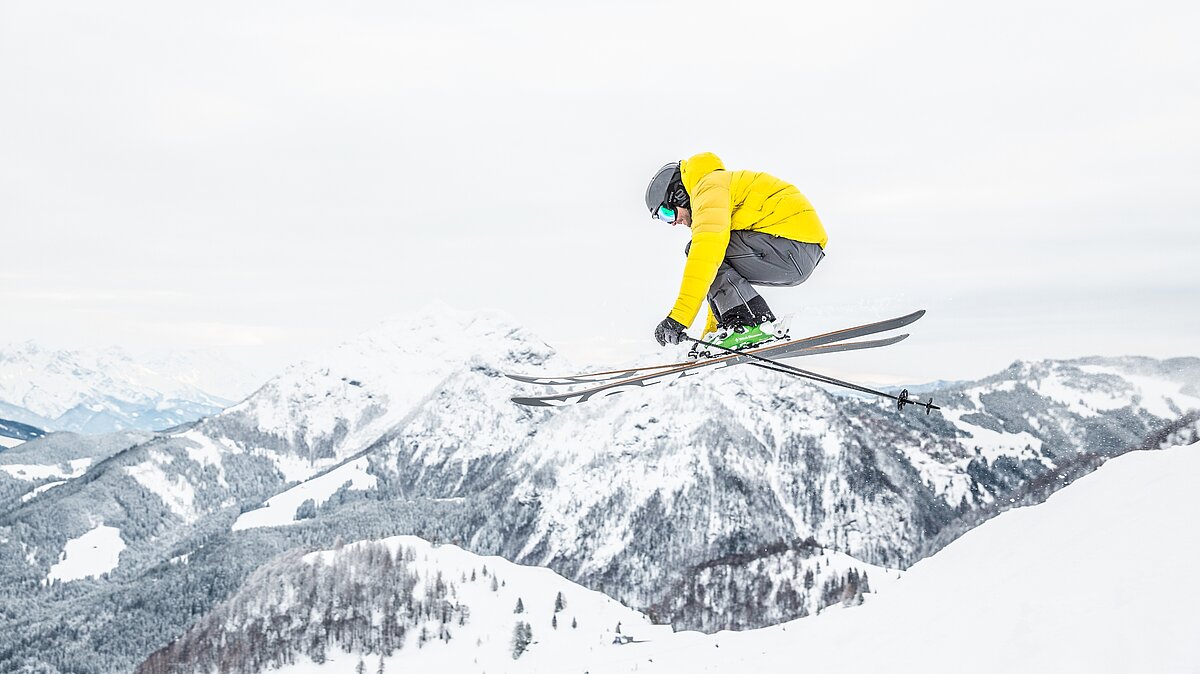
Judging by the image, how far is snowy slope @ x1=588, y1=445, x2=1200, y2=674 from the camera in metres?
8.99

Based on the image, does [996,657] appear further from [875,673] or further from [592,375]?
[592,375]

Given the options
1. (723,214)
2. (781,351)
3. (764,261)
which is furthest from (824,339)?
(723,214)

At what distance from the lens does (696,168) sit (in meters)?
8.59

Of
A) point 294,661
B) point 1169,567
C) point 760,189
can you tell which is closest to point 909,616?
point 1169,567

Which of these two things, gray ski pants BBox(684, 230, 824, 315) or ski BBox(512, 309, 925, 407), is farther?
ski BBox(512, 309, 925, 407)

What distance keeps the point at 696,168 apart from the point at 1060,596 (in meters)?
7.95

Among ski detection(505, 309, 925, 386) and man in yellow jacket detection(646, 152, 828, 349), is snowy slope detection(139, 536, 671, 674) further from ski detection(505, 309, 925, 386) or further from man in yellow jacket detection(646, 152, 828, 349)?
man in yellow jacket detection(646, 152, 828, 349)

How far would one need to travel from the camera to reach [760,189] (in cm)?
914

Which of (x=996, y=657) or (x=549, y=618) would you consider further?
(x=549, y=618)

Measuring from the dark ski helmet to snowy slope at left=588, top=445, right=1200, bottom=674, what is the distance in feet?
23.1

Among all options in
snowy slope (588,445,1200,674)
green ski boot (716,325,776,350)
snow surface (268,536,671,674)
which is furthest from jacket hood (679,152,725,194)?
snow surface (268,536,671,674)

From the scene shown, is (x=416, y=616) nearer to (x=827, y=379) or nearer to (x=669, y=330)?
(x=827, y=379)

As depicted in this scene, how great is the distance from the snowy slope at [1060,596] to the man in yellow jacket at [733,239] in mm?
5313

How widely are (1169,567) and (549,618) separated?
14629 centimetres
